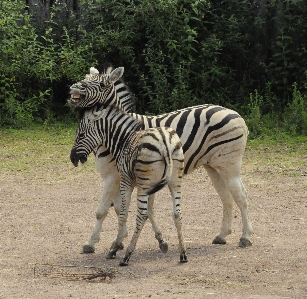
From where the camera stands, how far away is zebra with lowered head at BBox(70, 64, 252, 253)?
8.35 meters

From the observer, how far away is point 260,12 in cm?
1691

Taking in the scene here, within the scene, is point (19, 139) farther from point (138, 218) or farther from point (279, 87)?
point (138, 218)

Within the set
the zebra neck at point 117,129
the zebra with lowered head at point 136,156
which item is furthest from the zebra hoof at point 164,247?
the zebra neck at point 117,129

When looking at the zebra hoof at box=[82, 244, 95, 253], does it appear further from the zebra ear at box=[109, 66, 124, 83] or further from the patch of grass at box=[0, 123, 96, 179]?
the patch of grass at box=[0, 123, 96, 179]

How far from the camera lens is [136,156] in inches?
307

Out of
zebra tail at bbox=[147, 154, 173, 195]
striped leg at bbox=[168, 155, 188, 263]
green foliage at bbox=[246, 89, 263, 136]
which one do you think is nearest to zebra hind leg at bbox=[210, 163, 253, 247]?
striped leg at bbox=[168, 155, 188, 263]

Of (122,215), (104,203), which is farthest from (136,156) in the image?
(104,203)

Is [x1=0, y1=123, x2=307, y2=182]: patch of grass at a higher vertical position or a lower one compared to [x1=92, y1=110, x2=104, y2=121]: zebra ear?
lower

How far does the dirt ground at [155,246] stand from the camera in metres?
6.87

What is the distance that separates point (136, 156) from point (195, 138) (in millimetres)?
947

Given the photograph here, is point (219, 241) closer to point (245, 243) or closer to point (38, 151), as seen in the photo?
point (245, 243)

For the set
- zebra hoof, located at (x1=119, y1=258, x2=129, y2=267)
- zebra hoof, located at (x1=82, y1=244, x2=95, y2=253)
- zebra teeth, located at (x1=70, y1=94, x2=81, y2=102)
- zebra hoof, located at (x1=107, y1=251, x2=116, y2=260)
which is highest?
zebra teeth, located at (x1=70, y1=94, x2=81, y2=102)

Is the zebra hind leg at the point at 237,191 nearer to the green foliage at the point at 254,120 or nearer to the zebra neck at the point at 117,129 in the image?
the zebra neck at the point at 117,129

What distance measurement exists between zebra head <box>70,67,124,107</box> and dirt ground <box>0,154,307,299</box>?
5.08 ft
